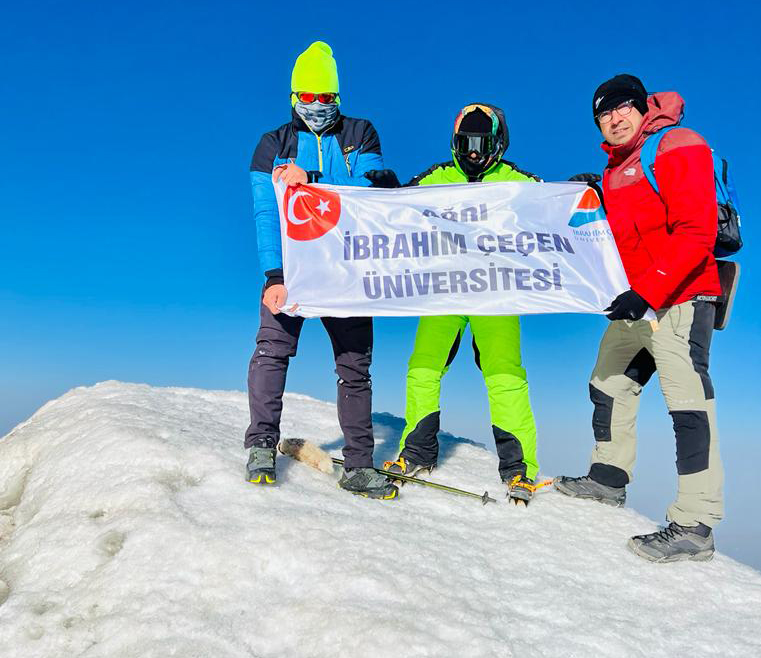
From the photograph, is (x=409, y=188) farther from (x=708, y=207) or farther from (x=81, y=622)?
(x=81, y=622)

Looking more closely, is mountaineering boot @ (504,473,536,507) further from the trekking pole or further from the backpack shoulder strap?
the backpack shoulder strap

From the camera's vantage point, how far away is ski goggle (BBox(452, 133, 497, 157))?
18.6 ft

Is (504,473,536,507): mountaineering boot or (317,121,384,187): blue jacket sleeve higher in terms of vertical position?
(317,121,384,187): blue jacket sleeve

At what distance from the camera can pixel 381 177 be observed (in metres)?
5.30

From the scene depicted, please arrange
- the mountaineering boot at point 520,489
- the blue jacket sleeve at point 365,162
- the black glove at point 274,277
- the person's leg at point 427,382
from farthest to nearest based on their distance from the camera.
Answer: the person's leg at point 427,382
the mountaineering boot at point 520,489
the blue jacket sleeve at point 365,162
the black glove at point 274,277

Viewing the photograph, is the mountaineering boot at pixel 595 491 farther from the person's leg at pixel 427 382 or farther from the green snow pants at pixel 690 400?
the person's leg at pixel 427 382

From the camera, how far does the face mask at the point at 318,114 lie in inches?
195

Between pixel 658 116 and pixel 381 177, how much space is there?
237cm

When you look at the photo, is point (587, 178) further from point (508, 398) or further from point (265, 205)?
point (265, 205)

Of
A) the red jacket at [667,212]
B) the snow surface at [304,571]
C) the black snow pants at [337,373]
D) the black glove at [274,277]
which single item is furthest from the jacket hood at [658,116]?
the snow surface at [304,571]

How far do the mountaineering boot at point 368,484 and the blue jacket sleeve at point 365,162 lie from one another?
2542mm

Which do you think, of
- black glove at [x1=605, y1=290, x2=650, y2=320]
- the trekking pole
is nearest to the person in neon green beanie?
the trekking pole

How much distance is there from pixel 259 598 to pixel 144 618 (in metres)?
0.56

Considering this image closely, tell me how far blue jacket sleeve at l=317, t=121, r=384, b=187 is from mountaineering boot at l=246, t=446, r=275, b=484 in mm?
2375
